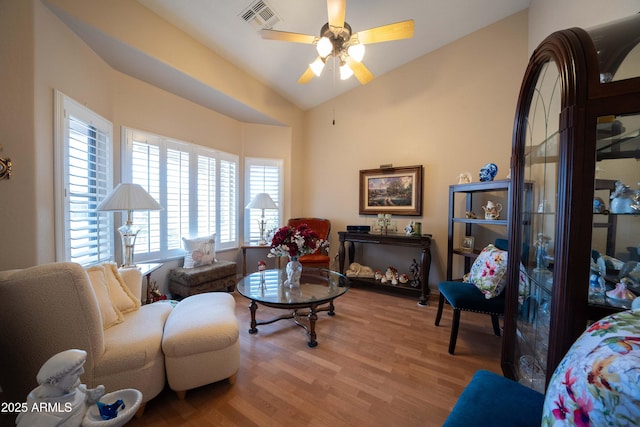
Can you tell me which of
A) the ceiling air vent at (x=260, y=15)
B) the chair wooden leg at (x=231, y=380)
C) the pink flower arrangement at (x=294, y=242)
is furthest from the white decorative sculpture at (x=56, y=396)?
the ceiling air vent at (x=260, y=15)

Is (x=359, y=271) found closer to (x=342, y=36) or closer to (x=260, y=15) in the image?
(x=342, y=36)

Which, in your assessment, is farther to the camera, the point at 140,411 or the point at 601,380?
the point at 140,411

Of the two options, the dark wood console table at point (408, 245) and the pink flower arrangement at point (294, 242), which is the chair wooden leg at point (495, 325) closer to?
the dark wood console table at point (408, 245)

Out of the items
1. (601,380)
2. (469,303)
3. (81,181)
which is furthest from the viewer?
(81,181)

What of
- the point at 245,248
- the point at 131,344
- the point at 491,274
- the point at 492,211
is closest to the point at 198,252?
the point at 245,248

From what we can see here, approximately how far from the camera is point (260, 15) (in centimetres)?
231

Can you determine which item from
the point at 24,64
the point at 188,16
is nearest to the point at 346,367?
the point at 24,64

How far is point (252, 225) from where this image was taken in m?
4.06

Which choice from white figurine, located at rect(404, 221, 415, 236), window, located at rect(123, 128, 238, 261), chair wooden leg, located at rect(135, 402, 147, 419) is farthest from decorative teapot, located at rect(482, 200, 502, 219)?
window, located at rect(123, 128, 238, 261)

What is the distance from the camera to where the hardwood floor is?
1.37 m

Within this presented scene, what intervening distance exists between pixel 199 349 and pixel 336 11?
273 cm

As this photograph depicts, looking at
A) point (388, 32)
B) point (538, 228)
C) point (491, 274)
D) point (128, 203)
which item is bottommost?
point (491, 274)

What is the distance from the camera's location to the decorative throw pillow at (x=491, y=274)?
1.87 meters

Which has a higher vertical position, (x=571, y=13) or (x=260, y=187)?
(x=571, y=13)
